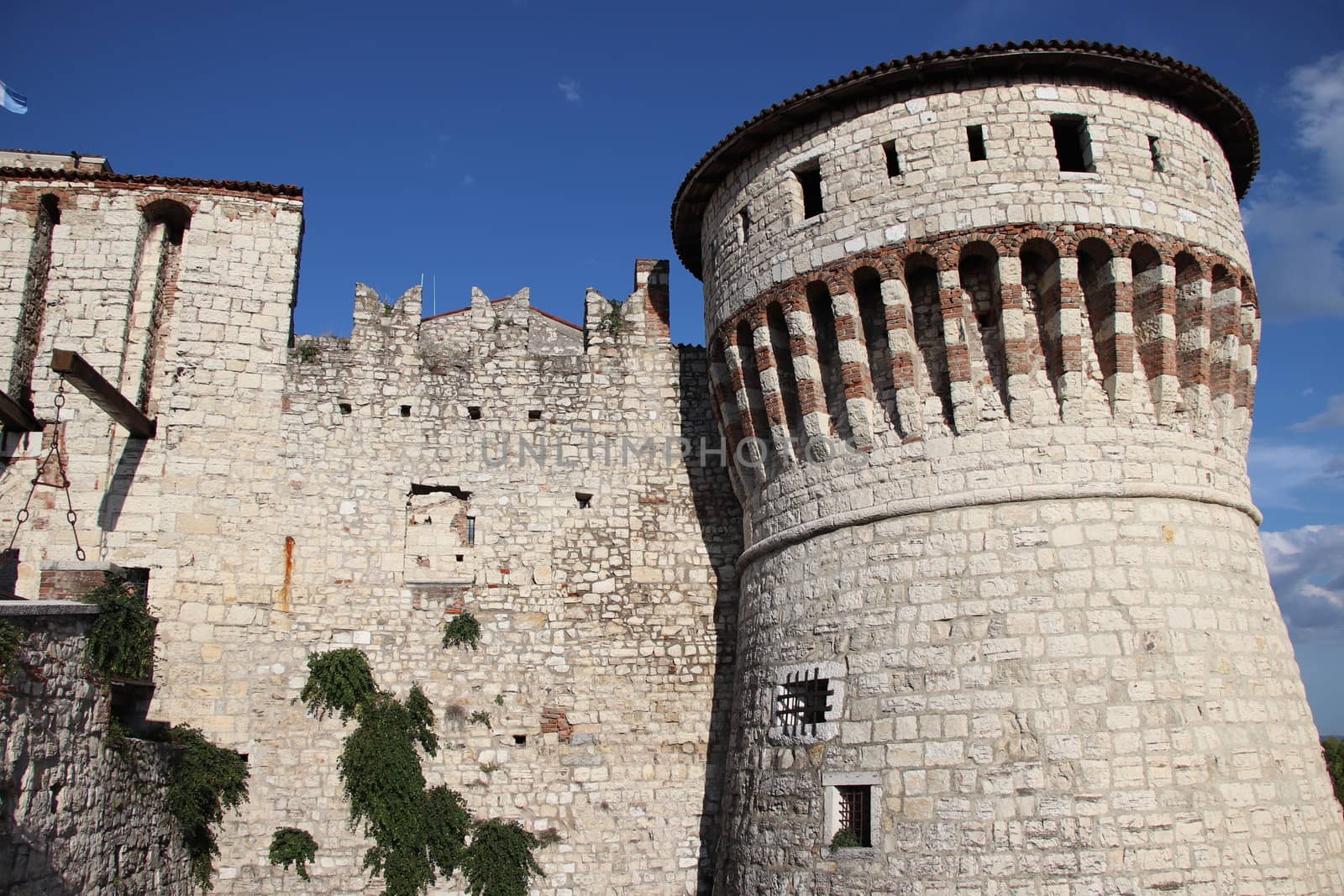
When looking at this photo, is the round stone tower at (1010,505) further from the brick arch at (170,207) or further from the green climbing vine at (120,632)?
the brick arch at (170,207)

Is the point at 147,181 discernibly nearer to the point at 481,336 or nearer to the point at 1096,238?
the point at 481,336

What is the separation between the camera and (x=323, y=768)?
10.7 metres

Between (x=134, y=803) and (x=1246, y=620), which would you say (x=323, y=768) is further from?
(x=1246, y=620)

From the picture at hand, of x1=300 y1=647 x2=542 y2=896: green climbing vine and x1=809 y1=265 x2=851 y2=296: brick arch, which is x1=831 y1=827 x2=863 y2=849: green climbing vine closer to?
x1=300 y1=647 x2=542 y2=896: green climbing vine

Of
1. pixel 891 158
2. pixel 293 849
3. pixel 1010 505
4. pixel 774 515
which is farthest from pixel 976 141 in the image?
pixel 293 849

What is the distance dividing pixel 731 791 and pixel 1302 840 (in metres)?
4.98

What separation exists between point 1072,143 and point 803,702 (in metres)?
6.24

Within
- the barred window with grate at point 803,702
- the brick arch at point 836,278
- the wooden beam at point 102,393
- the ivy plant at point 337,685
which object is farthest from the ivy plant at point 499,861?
the brick arch at point 836,278

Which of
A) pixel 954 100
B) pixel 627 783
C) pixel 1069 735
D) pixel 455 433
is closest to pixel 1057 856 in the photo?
pixel 1069 735

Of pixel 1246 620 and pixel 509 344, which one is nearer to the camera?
pixel 1246 620

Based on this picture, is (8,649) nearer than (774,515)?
Yes

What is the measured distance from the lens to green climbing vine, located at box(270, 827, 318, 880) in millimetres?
10336

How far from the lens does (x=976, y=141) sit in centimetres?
969

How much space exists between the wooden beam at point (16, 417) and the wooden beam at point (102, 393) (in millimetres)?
674
